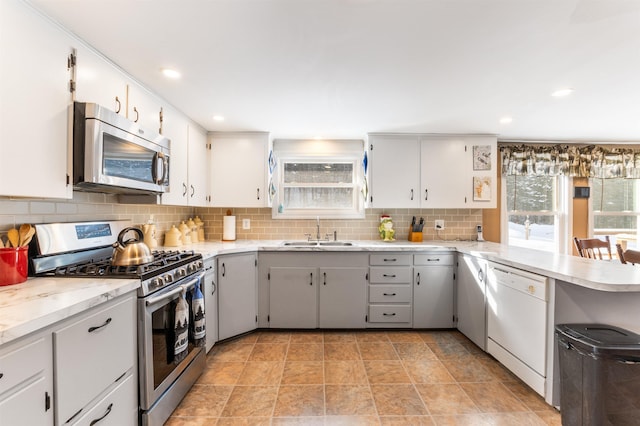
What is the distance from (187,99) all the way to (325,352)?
2.48 meters

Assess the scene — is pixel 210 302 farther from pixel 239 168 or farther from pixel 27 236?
pixel 239 168

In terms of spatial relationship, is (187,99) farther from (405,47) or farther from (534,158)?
(534,158)

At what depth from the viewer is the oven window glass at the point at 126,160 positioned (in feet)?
5.53

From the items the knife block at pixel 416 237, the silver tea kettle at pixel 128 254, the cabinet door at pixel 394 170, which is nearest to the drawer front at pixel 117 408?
the silver tea kettle at pixel 128 254

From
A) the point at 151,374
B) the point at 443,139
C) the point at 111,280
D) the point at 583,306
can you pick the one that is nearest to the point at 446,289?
the point at 583,306

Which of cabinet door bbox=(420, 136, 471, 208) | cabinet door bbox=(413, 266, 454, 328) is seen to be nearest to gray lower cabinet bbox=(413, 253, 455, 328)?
cabinet door bbox=(413, 266, 454, 328)

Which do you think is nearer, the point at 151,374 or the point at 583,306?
the point at 151,374

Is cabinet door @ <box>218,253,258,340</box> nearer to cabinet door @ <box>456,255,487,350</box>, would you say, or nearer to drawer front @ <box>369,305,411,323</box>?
drawer front @ <box>369,305,411,323</box>

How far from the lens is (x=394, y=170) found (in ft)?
11.5

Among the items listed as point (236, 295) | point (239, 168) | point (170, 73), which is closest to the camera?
point (170, 73)

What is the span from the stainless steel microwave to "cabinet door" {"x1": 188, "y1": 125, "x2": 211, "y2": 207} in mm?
784

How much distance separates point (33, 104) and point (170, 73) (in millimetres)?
865

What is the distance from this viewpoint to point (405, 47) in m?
1.71

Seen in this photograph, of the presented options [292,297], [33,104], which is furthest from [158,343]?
[292,297]
